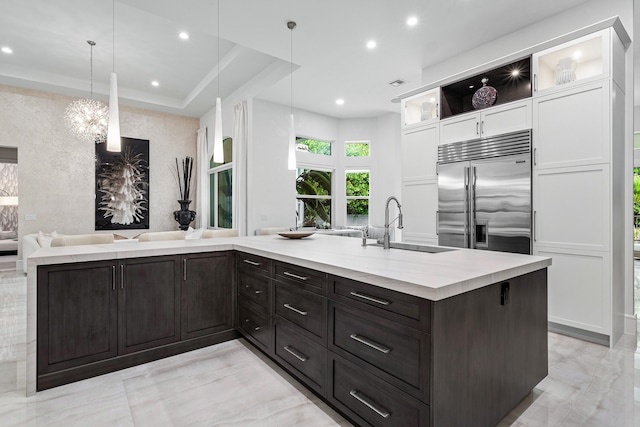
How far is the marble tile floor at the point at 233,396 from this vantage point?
69.1 inches

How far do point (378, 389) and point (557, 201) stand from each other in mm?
2666

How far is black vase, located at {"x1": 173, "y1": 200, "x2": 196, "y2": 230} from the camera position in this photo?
7.48 metres

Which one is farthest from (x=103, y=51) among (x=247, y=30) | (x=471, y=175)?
(x=471, y=175)

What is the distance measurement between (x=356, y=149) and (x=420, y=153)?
3.21 m

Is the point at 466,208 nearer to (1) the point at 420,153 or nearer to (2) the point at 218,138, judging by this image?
(1) the point at 420,153

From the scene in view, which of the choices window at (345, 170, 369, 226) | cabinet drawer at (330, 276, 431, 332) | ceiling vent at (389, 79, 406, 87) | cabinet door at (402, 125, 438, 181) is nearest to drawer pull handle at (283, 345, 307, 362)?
cabinet drawer at (330, 276, 431, 332)

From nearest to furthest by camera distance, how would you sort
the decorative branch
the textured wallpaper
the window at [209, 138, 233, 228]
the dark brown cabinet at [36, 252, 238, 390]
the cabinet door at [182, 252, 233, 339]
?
the dark brown cabinet at [36, 252, 238, 390], the cabinet door at [182, 252, 233, 339], the window at [209, 138, 233, 228], the decorative branch, the textured wallpaper

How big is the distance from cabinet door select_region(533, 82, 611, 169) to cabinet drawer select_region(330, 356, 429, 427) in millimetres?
2761

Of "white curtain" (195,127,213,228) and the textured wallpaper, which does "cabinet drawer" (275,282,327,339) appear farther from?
the textured wallpaper

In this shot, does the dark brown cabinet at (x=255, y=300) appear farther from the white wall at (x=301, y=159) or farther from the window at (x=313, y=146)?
the window at (x=313, y=146)

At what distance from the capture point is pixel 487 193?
356 cm

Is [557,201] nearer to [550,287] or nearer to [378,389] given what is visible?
[550,287]

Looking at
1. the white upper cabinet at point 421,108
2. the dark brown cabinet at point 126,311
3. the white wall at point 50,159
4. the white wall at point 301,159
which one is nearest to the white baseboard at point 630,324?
the white upper cabinet at point 421,108

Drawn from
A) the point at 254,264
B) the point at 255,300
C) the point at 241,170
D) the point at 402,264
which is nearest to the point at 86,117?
the point at 241,170
